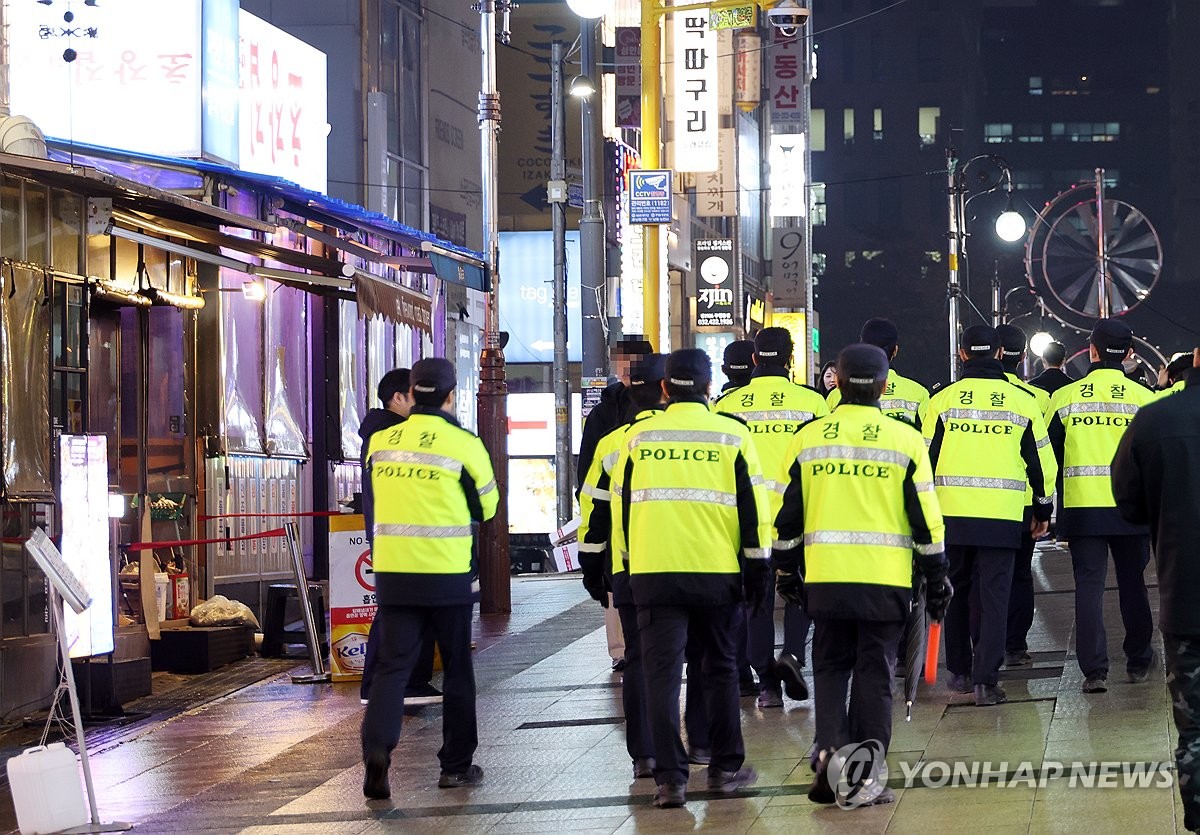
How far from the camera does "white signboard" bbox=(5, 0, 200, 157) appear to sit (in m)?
18.4

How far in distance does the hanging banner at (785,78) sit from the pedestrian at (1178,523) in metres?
48.9

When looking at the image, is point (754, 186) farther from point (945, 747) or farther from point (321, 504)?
point (945, 747)

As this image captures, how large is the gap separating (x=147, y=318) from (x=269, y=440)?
2441 millimetres

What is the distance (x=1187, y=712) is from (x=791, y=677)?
420cm

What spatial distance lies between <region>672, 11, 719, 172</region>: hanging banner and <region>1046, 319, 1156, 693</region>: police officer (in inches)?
1040

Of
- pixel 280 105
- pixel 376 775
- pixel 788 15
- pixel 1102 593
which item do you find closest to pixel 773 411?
pixel 1102 593

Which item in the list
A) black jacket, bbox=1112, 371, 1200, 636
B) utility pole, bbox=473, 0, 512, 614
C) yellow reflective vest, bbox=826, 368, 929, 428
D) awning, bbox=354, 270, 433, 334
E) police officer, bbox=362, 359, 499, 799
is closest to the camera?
black jacket, bbox=1112, 371, 1200, 636

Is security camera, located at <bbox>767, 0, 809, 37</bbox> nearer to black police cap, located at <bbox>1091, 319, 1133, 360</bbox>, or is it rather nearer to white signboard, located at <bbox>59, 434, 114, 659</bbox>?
black police cap, located at <bbox>1091, 319, 1133, 360</bbox>

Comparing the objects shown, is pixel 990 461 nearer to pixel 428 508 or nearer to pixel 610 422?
pixel 610 422

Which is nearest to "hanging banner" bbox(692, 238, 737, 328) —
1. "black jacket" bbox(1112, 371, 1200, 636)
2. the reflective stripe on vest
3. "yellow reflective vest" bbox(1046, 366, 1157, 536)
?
"yellow reflective vest" bbox(1046, 366, 1157, 536)

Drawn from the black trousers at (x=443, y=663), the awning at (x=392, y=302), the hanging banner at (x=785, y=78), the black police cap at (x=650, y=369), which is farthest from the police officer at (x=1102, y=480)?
the hanging banner at (x=785, y=78)

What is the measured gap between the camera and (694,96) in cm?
3903

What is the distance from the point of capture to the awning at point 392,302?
19172mm

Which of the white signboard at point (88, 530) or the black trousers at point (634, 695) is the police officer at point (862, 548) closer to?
the black trousers at point (634, 695)
